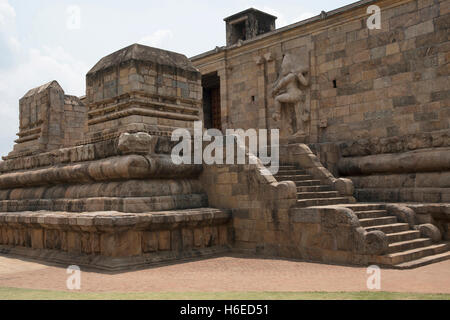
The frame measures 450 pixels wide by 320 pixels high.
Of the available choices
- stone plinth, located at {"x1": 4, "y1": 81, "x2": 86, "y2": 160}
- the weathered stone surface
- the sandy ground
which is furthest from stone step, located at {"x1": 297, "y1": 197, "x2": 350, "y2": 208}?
stone plinth, located at {"x1": 4, "y1": 81, "x2": 86, "y2": 160}

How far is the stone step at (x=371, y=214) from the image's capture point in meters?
7.73

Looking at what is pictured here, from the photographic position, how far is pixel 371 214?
7.88 metres

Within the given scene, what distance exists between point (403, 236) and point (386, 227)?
283mm

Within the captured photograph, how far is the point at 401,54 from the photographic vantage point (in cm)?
1066

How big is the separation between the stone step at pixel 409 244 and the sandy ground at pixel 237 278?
Answer: 495mm

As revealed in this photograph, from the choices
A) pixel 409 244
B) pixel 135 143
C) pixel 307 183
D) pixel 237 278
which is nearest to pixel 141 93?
pixel 135 143

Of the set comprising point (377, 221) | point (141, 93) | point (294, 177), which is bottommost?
point (377, 221)

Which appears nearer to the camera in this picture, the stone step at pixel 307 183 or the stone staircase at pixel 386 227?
the stone staircase at pixel 386 227

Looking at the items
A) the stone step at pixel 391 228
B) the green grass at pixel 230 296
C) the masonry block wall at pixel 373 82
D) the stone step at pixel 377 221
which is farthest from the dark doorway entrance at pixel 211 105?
the green grass at pixel 230 296

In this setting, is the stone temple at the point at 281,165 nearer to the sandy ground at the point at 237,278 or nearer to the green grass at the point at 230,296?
the sandy ground at the point at 237,278

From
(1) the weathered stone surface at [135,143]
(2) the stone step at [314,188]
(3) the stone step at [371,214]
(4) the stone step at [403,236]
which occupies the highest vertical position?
(1) the weathered stone surface at [135,143]

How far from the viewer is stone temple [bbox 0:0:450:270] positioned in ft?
23.7

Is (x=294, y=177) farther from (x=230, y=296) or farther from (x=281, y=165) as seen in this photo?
(x=230, y=296)

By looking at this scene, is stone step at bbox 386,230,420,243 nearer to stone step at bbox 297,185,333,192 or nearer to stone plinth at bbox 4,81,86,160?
stone step at bbox 297,185,333,192
